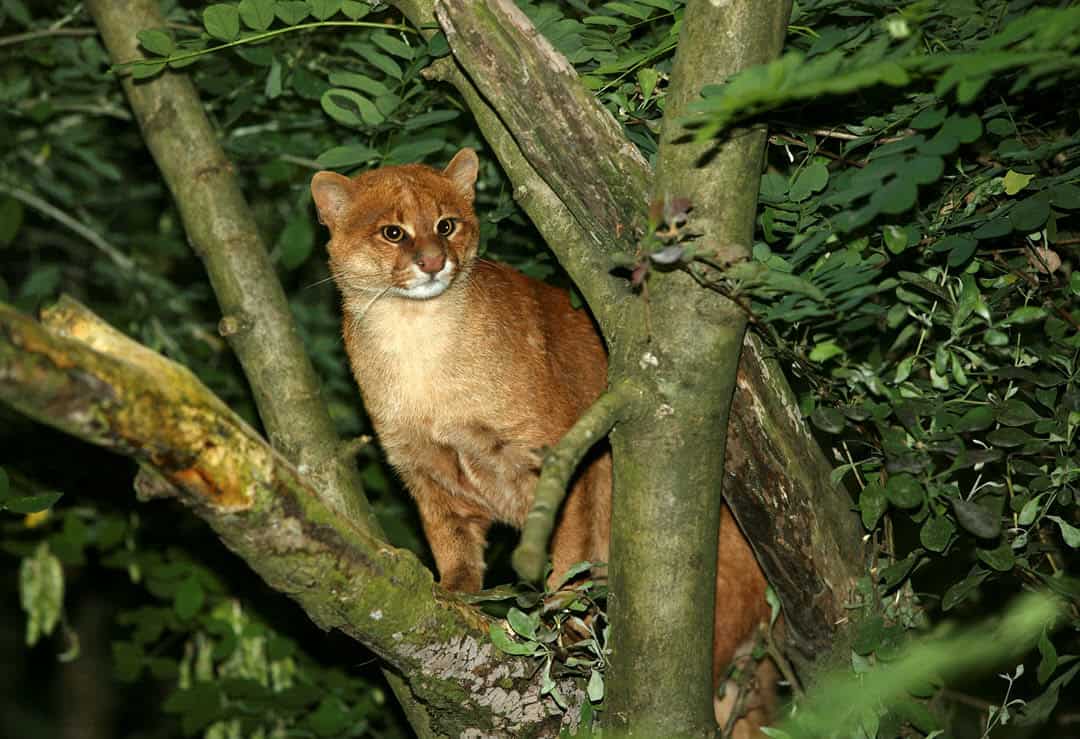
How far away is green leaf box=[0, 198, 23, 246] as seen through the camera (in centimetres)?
550

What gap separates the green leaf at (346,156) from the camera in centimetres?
433

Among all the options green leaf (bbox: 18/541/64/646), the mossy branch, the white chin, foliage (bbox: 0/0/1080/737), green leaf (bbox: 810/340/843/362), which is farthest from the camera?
green leaf (bbox: 18/541/64/646)

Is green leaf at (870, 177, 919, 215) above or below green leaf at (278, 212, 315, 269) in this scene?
above

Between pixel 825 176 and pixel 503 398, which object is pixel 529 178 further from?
pixel 503 398

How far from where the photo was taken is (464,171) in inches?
182

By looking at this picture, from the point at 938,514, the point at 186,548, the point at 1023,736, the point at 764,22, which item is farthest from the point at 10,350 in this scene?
the point at 1023,736

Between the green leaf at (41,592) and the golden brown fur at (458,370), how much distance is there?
1.51 m

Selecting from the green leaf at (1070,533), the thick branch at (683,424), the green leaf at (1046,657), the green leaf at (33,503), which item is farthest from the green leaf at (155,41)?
the green leaf at (1046,657)

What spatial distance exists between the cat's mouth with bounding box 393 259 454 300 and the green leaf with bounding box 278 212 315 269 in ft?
2.19

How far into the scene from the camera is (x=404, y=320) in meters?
4.58

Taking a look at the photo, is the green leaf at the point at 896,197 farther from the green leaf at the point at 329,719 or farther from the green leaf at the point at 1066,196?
the green leaf at the point at 329,719

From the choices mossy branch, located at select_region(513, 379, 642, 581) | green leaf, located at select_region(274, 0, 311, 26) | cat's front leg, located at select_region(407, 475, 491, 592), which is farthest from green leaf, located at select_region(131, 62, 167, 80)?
mossy branch, located at select_region(513, 379, 642, 581)

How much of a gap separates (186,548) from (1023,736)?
4.64 meters

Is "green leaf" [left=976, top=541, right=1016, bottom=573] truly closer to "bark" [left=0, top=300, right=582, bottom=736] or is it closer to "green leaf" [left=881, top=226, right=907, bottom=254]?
"green leaf" [left=881, top=226, right=907, bottom=254]
